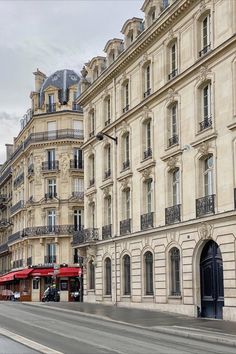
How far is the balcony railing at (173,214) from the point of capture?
97.8 feet

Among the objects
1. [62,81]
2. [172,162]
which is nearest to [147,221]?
[172,162]

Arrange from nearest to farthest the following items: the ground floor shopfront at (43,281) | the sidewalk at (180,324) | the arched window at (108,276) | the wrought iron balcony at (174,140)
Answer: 1. the sidewalk at (180,324)
2. the wrought iron balcony at (174,140)
3. the arched window at (108,276)
4. the ground floor shopfront at (43,281)

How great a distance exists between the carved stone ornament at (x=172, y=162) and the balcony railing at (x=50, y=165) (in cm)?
3088

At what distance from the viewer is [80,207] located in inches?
2381

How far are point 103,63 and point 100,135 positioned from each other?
816 cm

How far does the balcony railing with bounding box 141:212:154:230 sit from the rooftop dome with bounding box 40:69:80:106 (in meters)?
31.3

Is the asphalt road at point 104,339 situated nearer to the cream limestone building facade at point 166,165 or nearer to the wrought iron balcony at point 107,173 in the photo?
the cream limestone building facade at point 166,165

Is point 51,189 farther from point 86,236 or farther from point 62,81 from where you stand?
point 86,236

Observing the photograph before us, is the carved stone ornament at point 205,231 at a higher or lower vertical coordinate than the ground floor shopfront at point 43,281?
higher

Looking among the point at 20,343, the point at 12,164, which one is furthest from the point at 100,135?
the point at 12,164

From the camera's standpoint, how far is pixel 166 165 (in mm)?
31188

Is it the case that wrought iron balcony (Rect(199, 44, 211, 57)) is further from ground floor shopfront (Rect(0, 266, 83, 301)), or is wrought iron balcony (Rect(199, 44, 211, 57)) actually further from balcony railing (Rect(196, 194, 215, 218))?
ground floor shopfront (Rect(0, 266, 83, 301))

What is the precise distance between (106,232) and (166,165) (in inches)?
347

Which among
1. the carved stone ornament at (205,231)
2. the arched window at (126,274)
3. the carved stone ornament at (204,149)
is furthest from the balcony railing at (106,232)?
Answer: the carved stone ornament at (204,149)
